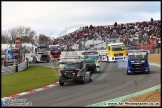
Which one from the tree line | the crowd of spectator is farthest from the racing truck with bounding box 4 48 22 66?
the tree line

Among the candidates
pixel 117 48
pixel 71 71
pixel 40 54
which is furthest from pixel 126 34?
pixel 71 71

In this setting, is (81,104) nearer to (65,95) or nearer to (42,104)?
(42,104)

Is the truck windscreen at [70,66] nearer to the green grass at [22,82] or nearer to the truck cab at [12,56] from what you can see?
the green grass at [22,82]

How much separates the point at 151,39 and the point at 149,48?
205 cm

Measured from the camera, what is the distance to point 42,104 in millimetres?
12320

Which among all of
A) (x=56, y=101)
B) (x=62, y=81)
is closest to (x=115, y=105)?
(x=56, y=101)

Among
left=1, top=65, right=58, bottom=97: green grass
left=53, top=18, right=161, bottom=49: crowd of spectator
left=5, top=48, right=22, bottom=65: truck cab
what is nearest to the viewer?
left=1, top=65, right=58, bottom=97: green grass

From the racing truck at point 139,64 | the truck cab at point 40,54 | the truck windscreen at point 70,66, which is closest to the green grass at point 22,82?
the truck windscreen at point 70,66

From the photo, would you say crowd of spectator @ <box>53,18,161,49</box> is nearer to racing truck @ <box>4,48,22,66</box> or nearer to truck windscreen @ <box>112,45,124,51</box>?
truck windscreen @ <box>112,45,124,51</box>

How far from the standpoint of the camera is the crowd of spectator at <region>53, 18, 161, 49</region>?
4928 cm

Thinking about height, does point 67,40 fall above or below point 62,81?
above

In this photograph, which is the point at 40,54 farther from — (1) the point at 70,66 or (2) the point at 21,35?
(2) the point at 21,35

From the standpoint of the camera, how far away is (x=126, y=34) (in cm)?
5631

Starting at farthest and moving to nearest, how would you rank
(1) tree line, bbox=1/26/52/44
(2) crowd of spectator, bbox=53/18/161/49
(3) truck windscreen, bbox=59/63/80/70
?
(1) tree line, bbox=1/26/52/44
(2) crowd of spectator, bbox=53/18/161/49
(3) truck windscreen, bbox=59/63/80/70
